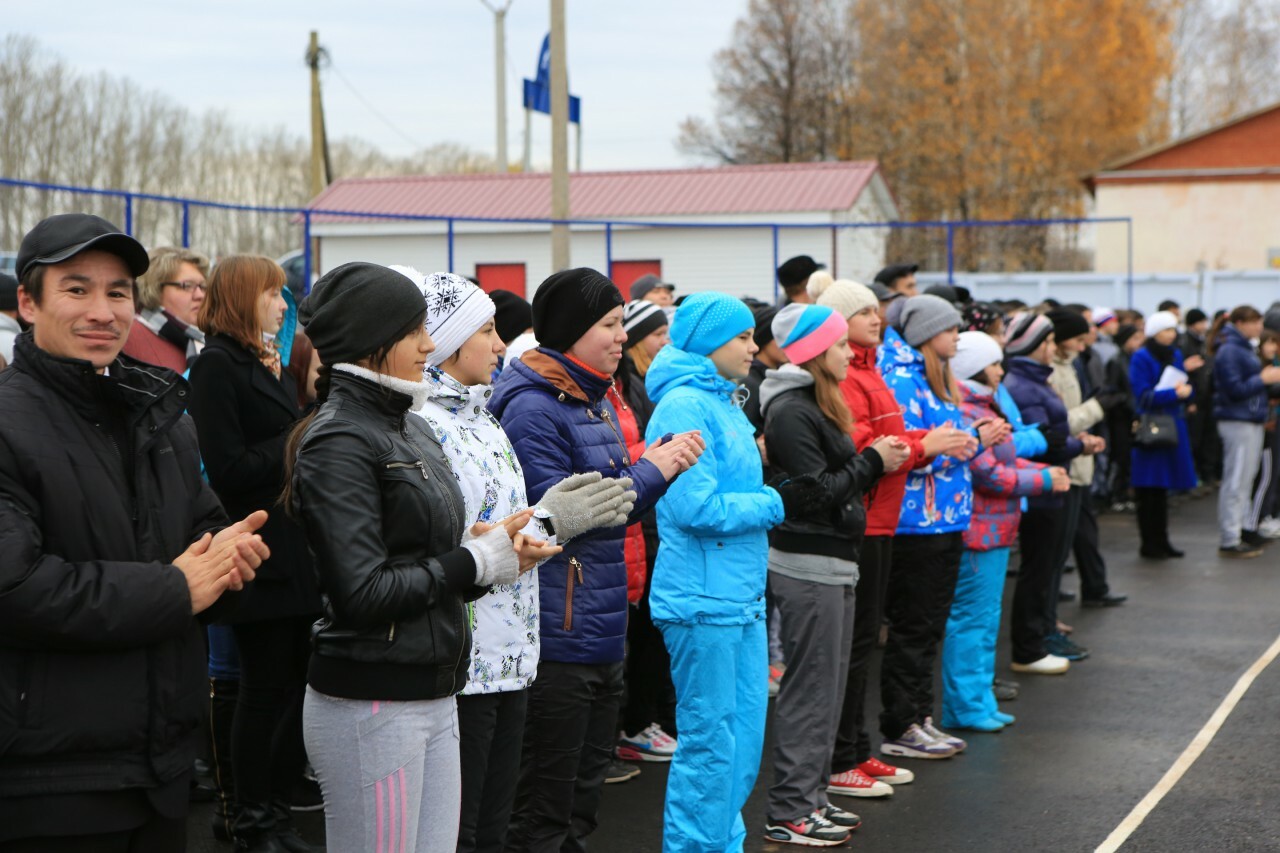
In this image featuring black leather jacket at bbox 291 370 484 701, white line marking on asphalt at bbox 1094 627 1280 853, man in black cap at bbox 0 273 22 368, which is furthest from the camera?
man in black cap at bbox 0 273 22 368

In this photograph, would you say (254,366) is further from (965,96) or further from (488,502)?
(965,96)

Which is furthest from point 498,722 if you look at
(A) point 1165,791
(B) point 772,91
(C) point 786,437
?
(B) point 772,91

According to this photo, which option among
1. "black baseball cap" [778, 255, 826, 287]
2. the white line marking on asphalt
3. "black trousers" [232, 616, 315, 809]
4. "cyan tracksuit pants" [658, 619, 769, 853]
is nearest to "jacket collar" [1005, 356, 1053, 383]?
"black baseball cap" [778, 255, 826, 287]

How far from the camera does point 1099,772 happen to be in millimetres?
6168

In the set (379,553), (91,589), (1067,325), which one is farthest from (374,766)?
(1067,325)

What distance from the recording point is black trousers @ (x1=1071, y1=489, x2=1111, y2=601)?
9.80 meters

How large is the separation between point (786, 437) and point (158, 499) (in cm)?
282

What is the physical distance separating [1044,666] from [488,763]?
5320 mm

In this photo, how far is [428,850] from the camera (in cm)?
317

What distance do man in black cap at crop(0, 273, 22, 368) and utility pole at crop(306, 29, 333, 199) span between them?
32468 millimetres

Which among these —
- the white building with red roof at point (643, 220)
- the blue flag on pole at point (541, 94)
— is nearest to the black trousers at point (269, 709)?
the blue flag on pole at point (541, 94)

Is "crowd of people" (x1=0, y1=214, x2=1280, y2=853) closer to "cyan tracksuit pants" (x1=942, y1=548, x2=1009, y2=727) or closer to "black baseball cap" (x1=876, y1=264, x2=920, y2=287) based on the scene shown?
"cyan tracksuit pants" (x1=942, y1=548, x2=1009, y2=727)

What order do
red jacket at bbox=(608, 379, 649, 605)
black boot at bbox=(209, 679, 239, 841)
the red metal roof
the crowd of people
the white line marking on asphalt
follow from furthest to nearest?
the red metal roof < the white line marking on asphalt < red jacket at bbox=(608, 379, 649, 605) < black boot at bbox=(209, 679, 239, 841) < the crowd of people

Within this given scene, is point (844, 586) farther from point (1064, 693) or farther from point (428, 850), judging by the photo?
point (1064, 693)
